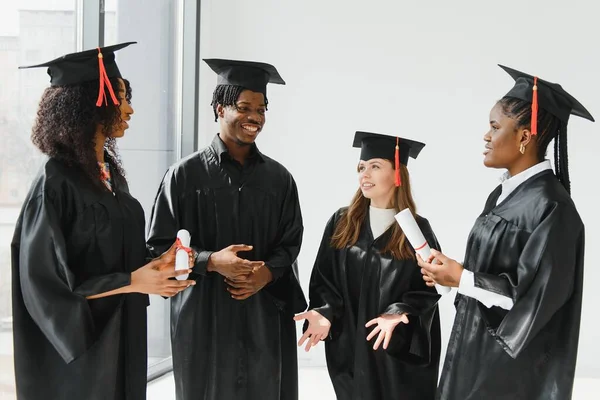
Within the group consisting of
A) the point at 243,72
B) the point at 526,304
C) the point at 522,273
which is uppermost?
the point at 243,72

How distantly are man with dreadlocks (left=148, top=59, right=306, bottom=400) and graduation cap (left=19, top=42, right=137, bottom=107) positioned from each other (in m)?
0.74

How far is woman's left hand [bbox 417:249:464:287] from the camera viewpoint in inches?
109

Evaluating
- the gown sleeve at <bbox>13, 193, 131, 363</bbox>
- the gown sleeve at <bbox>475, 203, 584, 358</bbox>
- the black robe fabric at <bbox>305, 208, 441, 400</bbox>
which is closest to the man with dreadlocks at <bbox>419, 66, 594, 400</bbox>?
the gown sleeve at <bbox>475, 203, 584, 358</bbox>

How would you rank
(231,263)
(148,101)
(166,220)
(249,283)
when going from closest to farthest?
(231,263) → (249,283) → (166,220) → (148,101)

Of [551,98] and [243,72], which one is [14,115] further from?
[551,98]

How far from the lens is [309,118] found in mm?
6570

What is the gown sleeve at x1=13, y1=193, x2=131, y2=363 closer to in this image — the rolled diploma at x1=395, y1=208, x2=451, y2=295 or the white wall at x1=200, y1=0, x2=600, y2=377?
the rolled diploma at x1=395, y1=208, x2=451, y2=295

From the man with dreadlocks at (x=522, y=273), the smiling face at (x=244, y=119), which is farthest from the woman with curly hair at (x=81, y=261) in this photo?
the man with dreadlocks at (x=522, y=273)

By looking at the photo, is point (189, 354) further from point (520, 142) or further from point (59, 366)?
point (520, 142)

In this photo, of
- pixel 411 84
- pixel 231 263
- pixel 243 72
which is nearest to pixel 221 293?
pixel 231 263

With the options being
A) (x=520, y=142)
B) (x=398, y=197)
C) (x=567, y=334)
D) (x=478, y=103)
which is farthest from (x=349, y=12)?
(x=567, y=334)

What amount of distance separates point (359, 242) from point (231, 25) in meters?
3.65

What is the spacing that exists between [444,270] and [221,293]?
1057mm

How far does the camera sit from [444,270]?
278cm
